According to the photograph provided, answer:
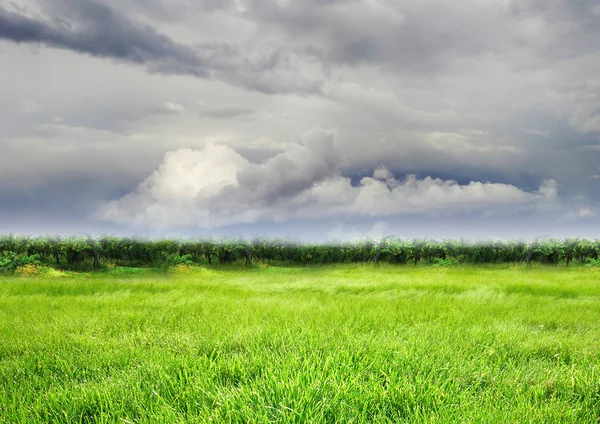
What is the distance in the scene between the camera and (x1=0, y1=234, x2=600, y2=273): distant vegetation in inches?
1471

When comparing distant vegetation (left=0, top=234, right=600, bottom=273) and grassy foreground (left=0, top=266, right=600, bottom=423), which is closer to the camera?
grassy foreground (left=0, top=266, right=600, bottom=423)

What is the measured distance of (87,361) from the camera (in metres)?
3.97

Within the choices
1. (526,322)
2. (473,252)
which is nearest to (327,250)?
(473,252)

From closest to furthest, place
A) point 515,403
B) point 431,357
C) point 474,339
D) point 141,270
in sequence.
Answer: point 515,403 < point 431,357 < point 474,339 < point 141,270

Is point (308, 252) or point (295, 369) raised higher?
point (295, 369)

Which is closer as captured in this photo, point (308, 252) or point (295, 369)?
point (295, 369)

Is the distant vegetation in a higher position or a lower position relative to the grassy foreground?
lower

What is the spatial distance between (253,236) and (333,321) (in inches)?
1742

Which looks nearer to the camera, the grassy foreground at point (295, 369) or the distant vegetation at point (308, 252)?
the grassy foreground at point (295, 369)

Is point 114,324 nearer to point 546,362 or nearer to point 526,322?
point 546,362

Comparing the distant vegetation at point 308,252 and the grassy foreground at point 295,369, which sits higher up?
the grassy foreground at point 295,369

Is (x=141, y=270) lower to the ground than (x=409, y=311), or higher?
lower

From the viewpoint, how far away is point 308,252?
5309 centimetres

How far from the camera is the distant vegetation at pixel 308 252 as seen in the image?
37.4 metres
